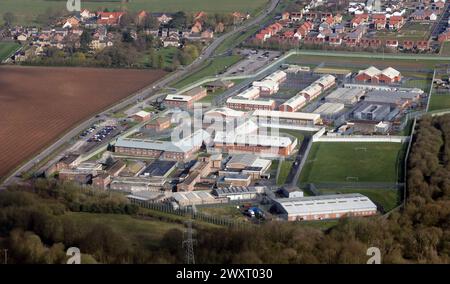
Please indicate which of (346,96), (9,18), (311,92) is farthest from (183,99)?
(9,18)

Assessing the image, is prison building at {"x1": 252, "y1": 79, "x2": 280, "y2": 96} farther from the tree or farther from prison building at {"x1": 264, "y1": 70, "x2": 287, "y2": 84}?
the tree

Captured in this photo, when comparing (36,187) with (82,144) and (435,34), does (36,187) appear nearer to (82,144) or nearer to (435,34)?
(82,144)

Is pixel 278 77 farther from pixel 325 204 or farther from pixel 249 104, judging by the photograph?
pixel 325 204

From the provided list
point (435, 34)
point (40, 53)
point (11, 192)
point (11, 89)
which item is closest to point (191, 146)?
point (11, 192)

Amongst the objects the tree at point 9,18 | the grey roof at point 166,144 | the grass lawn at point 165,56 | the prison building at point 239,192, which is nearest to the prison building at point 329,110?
the grey roof at point 166,144

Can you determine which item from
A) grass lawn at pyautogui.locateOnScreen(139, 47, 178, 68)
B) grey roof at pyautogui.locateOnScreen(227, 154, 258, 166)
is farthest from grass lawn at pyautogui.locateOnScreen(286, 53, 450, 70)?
grey roof at pyautogui.locateOnScreen(227, 154, 258, 166)

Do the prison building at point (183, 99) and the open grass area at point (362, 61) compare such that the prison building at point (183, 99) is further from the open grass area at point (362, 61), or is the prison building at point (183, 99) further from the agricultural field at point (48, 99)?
the open grass area at point (362, 61)
